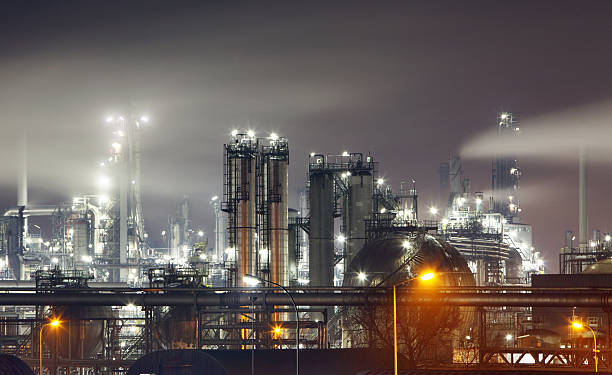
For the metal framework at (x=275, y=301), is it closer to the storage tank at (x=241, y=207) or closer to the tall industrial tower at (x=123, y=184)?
the storage tank at (x=241, y=207)

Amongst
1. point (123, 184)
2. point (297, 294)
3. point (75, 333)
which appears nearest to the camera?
point (297, 294)

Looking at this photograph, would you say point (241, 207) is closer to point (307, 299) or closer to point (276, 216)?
point (276, 216)

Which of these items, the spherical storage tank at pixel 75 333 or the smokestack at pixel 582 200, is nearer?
the spherical storage tank at pixel 75 333

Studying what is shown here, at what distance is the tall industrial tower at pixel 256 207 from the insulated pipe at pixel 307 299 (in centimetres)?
1166

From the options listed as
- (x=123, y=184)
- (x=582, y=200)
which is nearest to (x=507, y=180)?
(x=582, y=200)

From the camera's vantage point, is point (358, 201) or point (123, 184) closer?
point (358, 201)

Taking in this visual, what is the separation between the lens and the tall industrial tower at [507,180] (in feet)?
411

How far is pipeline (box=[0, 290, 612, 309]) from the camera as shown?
34062 mm

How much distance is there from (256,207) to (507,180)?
8365cm

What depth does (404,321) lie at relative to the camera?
40.1 m

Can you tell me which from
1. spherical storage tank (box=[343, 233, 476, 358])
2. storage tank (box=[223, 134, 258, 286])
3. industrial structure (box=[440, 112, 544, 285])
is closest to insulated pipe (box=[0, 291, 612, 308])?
spherical storage tank (box=[343, 233, 476, 358])

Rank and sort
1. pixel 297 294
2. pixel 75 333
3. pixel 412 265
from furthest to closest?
1. pixel 412 265
2. pixel 75 333
3. pixel 297 294

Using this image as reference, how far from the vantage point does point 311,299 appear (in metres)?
37.2

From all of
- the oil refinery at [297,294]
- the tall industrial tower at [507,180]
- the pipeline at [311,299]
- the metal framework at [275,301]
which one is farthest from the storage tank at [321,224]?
the tall industrial tower at [507,180]
